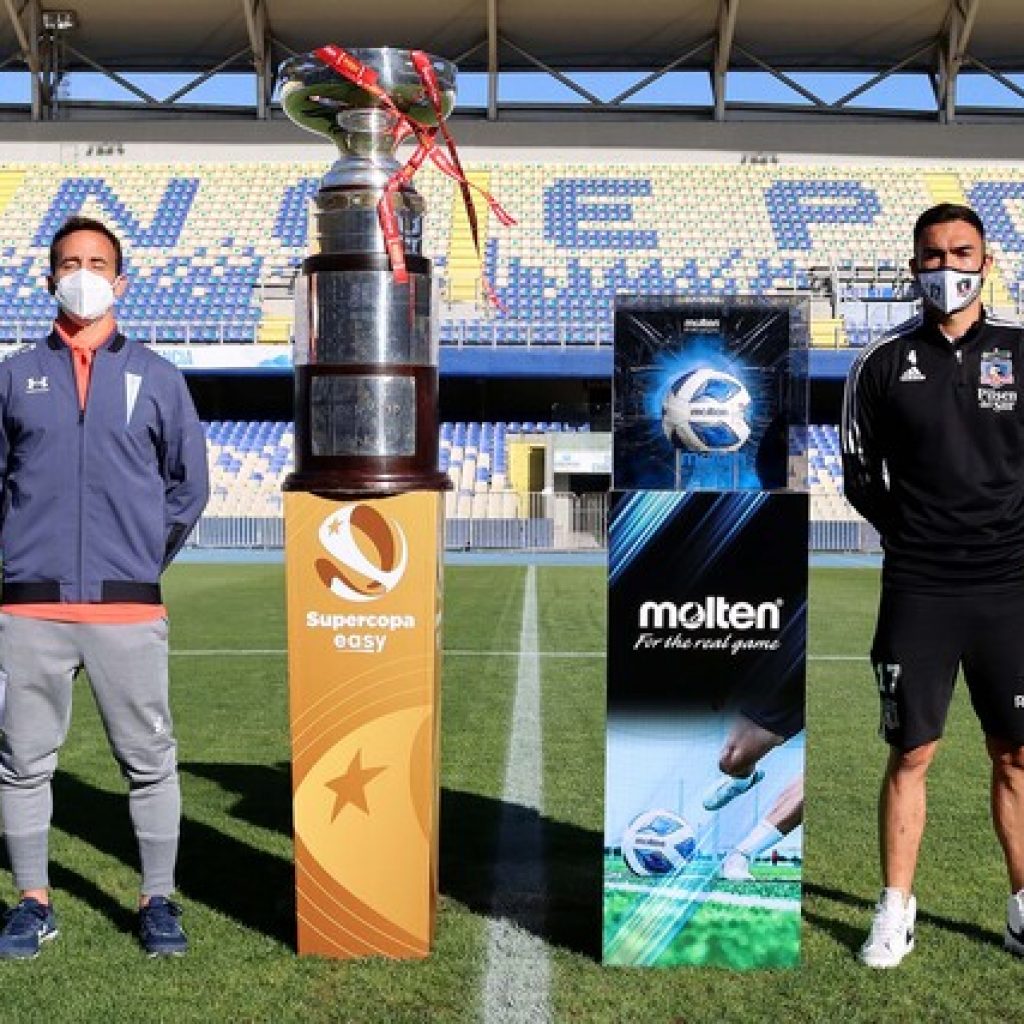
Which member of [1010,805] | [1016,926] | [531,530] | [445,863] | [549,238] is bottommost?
[531,530]

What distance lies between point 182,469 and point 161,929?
1212 millimetres

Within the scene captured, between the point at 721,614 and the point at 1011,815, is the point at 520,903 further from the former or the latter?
the point at 1011,815

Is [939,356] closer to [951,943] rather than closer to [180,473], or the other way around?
[951,943]

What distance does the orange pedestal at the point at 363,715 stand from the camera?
12.3 feet

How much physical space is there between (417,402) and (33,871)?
1621 mm

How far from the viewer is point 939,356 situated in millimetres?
3742

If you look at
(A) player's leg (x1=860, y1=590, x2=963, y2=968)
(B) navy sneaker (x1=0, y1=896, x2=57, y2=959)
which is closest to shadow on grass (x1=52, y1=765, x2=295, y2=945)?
(B) navy sneaker (x1=0, y1=896, x2=57, y2=959)

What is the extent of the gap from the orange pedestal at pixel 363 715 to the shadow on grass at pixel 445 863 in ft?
0.99

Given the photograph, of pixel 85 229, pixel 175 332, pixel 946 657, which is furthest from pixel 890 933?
pixel 175 332

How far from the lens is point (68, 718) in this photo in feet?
12.4

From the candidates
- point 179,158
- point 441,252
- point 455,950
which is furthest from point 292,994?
point 179,158

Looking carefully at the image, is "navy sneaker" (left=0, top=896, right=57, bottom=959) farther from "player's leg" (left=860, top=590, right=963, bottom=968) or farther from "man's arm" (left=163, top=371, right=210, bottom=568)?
"player's leg" (left=860, top=590, right=963, bottom=968)

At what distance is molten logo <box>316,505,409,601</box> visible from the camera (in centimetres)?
373

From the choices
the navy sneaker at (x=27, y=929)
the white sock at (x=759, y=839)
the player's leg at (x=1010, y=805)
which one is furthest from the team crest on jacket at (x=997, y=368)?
the navy sneaker at (x=27, y=929)
